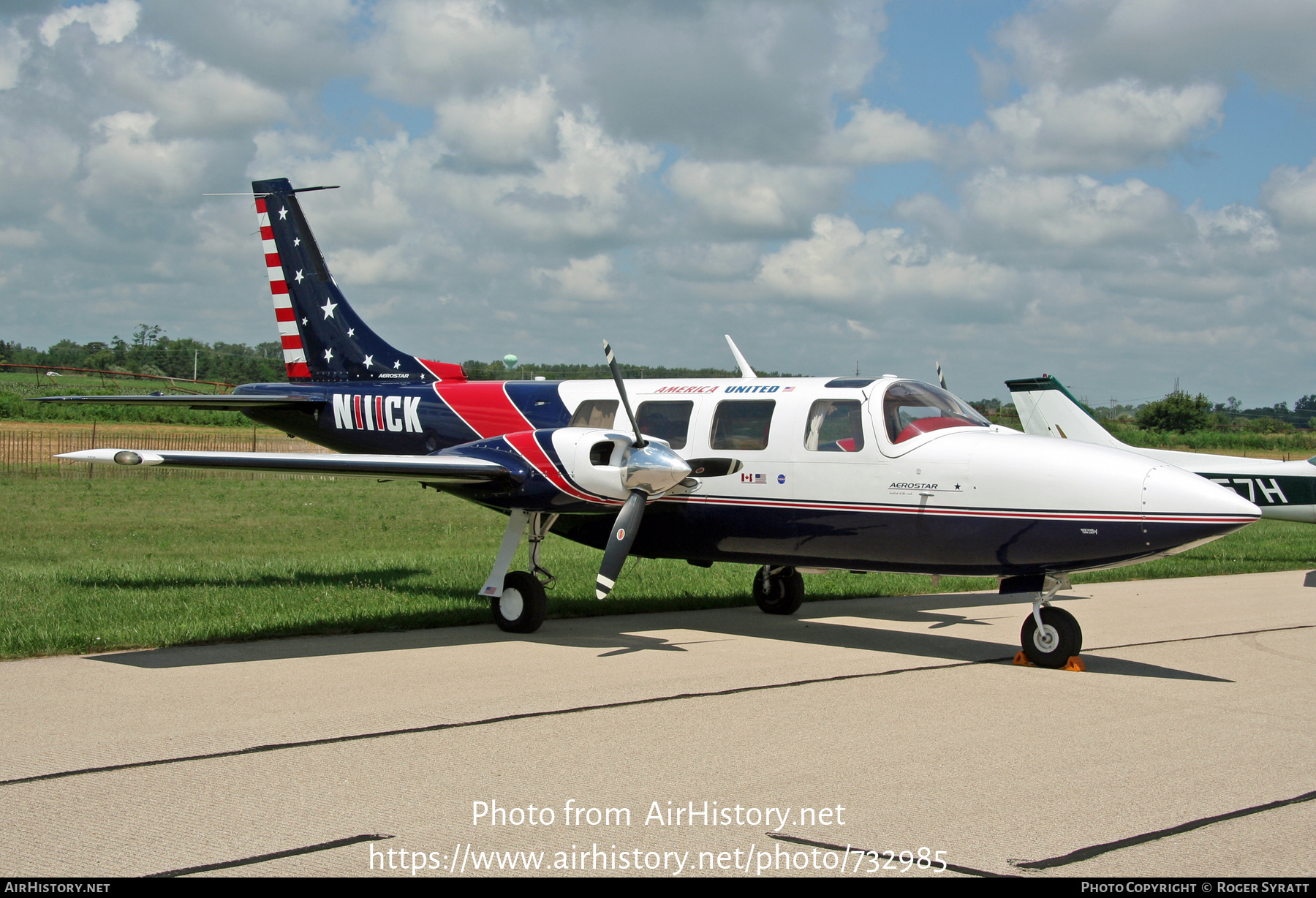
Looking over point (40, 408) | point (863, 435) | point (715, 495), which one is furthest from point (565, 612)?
point (40, 408)

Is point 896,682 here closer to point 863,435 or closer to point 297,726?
point 863,435

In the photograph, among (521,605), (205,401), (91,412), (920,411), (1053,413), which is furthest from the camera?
(91,412)

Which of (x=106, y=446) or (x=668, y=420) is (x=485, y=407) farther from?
(x=106, y=446)

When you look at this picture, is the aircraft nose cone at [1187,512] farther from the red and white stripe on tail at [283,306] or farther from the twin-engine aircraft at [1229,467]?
the red and white stripe on tail at [283,306]

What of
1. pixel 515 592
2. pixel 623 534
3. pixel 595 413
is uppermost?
pixel 595 413

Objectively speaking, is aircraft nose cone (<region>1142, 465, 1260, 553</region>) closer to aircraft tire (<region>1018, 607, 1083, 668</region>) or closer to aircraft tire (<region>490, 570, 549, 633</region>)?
aircraft tire (<region>1018, 607, 1083, 668</region>)

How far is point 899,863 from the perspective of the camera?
4.68 m

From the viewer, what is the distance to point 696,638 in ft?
36.0

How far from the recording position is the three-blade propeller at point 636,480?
10266mm

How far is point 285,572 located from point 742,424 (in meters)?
7.79

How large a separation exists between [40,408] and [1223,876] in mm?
77134

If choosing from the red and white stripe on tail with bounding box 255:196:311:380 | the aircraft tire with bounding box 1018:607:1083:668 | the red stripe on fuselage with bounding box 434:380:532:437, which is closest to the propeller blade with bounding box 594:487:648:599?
the red stripe on fuselage with bounding box 434:380:532:437

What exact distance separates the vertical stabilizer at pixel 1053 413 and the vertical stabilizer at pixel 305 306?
35.9ft

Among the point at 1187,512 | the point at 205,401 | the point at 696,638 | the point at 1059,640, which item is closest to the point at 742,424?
the point at 696,638
